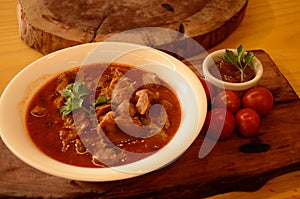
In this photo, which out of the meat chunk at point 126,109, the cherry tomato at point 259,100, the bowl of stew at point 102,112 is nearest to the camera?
the bowl of stew at point 102,112

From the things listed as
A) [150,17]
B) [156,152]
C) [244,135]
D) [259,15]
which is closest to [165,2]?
[150,17]

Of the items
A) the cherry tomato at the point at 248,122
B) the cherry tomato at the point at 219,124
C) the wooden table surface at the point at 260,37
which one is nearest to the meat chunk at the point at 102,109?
the cherry tomato at the point at 219,124

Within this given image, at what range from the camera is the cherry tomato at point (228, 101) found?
65.2 inches

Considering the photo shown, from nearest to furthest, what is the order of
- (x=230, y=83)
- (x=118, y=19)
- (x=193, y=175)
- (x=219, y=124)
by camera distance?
(x=193, y=175)
(x=219, y=124)
(x=230, y=83)
(x=118, y=19)

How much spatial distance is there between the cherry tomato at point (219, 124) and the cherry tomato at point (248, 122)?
0.09 feet

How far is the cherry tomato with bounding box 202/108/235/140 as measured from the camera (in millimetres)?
1563

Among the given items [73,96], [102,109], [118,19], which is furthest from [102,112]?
[118,19]

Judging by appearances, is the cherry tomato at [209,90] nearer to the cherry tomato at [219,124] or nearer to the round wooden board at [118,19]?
the cherry tomato at [219,124]

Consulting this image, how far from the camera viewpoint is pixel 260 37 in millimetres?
2240

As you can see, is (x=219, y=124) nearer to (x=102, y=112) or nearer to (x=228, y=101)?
(x=228, y=101)

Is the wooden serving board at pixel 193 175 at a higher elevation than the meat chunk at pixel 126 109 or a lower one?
lower

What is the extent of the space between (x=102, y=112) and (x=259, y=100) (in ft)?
1.85

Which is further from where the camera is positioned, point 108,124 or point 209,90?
point 209,90

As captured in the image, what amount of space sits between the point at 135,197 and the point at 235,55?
702 mm
